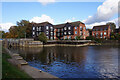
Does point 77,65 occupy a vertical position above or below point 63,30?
below

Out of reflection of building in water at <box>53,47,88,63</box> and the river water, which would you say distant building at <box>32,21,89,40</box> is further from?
the river water

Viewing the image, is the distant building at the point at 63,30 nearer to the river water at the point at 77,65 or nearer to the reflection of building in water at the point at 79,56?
the reflection of building in water at the point at 79,56


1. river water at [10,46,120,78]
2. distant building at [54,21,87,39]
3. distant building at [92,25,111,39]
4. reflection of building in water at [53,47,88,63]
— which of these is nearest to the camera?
river water at [10,46,120,78]

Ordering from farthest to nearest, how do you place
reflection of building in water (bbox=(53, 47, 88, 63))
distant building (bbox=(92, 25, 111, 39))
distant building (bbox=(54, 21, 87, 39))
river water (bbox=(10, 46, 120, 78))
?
distant building (bbox=(92, 25, 111, 39))
distant building (bbox=(54, 21, 87, 39))
reflection of building in water (bbox=(53, 47, 88, 63))
river water (bbox=(10, 46, 120, 78))

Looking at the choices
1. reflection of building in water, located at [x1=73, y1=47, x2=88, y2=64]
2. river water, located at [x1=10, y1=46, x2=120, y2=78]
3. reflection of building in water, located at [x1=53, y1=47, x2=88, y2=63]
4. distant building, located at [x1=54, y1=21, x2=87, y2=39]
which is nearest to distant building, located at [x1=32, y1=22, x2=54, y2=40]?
distant building, located at [x1=54, y1=21, x2=87, y2=39]

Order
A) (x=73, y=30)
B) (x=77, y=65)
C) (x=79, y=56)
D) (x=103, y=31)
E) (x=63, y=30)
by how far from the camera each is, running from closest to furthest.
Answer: (x=77, y=65), (x=79, y=56), (x=73, y=30), (x=63, y=30), (x=103, y=31)

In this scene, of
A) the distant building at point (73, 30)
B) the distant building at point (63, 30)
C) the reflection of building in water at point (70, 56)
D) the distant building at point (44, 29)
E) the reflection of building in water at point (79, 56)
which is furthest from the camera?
the distant building at point (44, 29)

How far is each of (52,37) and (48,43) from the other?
13923mm

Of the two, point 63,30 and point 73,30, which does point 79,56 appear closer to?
point 73,30

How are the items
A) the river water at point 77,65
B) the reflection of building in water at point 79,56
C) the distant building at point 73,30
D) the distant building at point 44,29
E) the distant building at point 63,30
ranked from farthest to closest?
the distant building at point 44,29 < the distant building at point 63,30 < the distant building at point 73,30 < the reflection of building in water at point 79,56 < the river water at point 77,65

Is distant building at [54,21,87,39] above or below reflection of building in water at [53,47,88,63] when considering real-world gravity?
above

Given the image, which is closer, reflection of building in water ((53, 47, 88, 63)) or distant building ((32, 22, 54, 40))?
reflection of building in water ((53, 47, 88, 63))

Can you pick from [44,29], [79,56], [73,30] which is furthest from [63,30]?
[79,56]

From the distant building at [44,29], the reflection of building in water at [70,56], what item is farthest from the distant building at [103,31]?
the reflection of building in water at [70,56]
